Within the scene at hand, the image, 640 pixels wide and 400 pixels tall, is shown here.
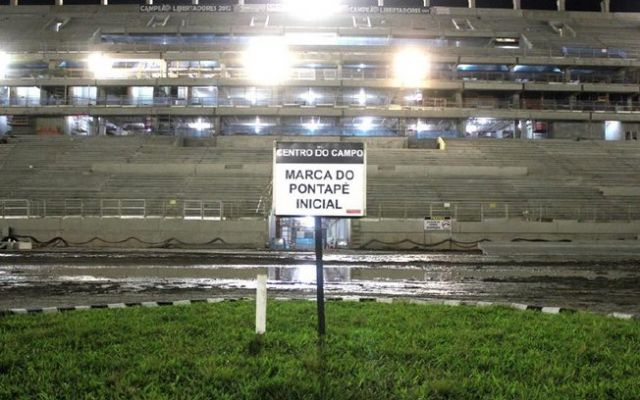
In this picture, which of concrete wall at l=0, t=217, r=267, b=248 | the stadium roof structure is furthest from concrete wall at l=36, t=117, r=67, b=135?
concrete wall at l=0, t=217, r=267, b=248

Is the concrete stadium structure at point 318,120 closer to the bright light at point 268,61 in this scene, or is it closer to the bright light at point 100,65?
the bright light at point 100,65

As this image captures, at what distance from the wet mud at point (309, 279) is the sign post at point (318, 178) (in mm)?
5584

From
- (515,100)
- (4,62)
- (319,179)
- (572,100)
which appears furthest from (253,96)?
(319,179)

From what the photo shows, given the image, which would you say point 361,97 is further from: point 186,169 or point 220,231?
point 220,231

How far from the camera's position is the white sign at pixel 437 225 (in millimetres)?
28797

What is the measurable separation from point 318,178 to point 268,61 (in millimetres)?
50625

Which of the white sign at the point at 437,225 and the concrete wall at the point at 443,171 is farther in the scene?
the concrete wall at the point at 443,171

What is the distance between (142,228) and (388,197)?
13.6m

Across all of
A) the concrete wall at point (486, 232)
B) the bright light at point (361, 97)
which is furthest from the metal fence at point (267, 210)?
the bright light at point (361, 97)

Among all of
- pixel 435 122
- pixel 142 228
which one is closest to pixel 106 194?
pixel 142 228

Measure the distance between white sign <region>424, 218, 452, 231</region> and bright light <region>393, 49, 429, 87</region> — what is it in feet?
A: 93.8

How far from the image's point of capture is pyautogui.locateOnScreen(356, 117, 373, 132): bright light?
2080 inches

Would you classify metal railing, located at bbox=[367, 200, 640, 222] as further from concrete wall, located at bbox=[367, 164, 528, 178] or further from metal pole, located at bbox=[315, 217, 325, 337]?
metal pole, located at bbox=[315, 217, 325, 337]

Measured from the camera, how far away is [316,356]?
226 inches
